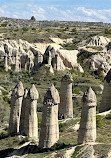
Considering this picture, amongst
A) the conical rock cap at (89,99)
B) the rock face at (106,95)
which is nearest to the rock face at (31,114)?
the conical rock cap at (89,99)

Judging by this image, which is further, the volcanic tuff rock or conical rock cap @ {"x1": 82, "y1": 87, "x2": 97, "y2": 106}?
the volcanic tuff rock

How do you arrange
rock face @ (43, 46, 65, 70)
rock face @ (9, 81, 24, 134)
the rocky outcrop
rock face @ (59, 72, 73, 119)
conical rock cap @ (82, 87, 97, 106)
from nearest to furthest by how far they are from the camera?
conical rock cap @ (82, 87, 97, 106)
rock face @ (9, 81, 24, 134)
rock face @ (59, 72, 73, 119)
rock face @ (43, 46, 65, 70)
the rocky outcrop

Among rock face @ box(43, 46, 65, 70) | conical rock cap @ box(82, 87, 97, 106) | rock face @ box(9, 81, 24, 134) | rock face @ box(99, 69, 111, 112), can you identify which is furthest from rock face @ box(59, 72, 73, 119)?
rock face @ box(43, 46, 65, 70)

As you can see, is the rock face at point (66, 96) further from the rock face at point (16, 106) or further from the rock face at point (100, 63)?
the rock face at point (100, 63)

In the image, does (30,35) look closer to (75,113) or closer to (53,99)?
(75,113)

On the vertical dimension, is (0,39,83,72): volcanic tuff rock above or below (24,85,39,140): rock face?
above

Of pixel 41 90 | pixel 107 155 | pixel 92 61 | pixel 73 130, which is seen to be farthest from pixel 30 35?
pixel 107 155

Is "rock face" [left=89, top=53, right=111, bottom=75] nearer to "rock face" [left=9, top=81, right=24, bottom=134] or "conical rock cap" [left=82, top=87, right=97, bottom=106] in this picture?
"rock face" [left=9, top=81, right=24, bottom=134]

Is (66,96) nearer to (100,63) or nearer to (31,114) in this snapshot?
(31,114)
